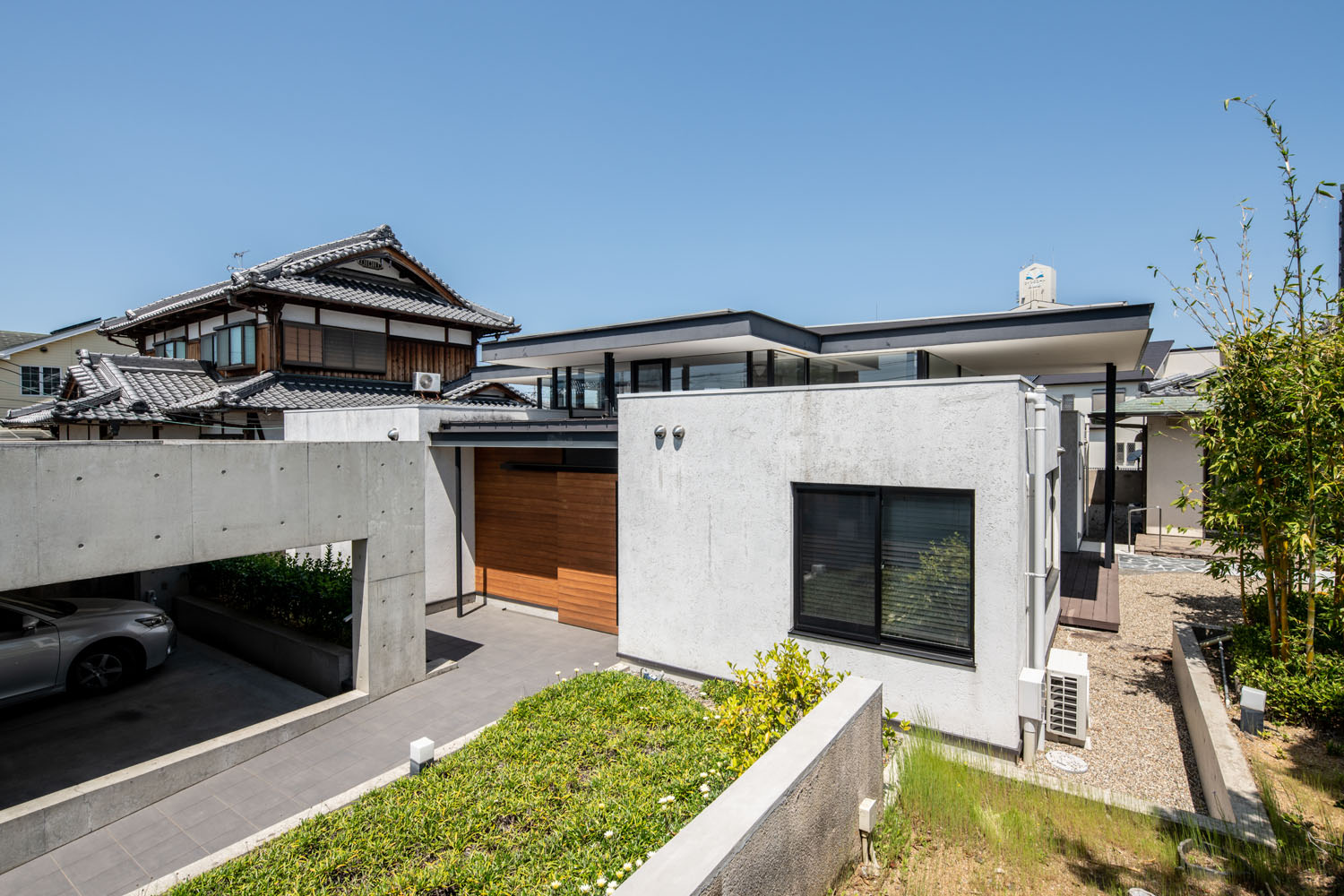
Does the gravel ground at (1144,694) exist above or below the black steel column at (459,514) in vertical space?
below

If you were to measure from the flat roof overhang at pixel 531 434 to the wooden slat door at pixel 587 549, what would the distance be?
0.96 metres

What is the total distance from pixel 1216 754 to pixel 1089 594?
5946mm

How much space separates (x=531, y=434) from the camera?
9883 millimetres

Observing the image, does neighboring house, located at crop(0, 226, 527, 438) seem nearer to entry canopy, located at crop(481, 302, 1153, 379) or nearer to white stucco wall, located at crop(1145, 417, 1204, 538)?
entry canopy, located at crop(481, 302, 1153, 379)

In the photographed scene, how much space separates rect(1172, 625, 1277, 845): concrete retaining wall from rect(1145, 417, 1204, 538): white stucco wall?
428 inches

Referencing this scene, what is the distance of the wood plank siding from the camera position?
10281 mm

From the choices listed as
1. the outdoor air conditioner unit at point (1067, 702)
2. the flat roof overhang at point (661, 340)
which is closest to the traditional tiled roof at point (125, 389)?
the flat roof overhang at point (661, 340)

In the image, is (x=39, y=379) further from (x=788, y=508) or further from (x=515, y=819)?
(x=788, y=508)

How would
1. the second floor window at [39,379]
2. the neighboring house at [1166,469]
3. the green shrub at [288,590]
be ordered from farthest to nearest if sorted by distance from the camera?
the second floor window at [39,379] → the neighboring house at [1166,469] → the green shrub at [288,590]

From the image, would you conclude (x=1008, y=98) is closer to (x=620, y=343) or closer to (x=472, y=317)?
(x=620, y=343)

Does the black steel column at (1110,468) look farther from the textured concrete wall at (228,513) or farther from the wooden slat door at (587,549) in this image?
the textured concrete wall at (228,513)

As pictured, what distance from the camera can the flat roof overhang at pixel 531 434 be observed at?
9.12 metres

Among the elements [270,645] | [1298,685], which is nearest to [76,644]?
[270,645]

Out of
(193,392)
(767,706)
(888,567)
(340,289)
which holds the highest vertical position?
(340,289)
